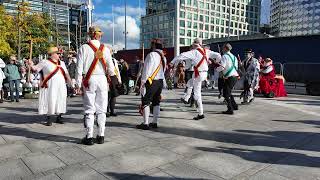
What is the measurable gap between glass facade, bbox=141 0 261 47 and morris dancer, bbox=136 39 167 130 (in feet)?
344

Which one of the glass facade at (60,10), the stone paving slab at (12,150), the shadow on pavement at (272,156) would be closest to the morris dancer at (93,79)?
the stone paving slab at (12,150)

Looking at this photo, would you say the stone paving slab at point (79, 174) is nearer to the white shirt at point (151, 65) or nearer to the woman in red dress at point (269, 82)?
the white shirt at point (151, 65)

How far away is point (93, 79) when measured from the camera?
20.5 ft

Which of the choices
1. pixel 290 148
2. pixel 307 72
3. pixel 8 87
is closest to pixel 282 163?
pixel 290 148

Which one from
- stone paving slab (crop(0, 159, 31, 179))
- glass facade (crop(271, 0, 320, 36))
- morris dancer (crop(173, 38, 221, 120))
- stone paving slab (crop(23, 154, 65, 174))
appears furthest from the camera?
glass facade (crop(271, 0, 320, 36))

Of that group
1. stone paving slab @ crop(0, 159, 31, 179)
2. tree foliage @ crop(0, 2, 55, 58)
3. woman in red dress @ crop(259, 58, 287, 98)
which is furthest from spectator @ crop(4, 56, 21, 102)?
tree foliage @ crop(0, 2, 55, 58)

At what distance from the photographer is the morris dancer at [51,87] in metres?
8.02

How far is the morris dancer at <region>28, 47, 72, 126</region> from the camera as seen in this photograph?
8023 mm

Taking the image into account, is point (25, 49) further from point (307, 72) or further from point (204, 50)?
point (204, 50)

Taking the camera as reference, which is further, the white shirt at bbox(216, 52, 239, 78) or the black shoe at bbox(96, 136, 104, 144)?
the white shirt at bbox(216, 52, 239, 78)

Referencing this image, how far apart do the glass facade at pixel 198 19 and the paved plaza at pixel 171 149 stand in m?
104

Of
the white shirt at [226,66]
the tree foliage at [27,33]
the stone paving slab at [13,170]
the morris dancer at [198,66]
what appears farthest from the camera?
the tree foliage at [27,33]

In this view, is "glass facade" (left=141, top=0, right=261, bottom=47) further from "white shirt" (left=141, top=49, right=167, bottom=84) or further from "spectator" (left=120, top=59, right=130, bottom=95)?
"white shirt" (left=141, top=49, right=167, bottom=84)

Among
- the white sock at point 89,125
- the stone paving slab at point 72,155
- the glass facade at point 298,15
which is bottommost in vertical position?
the stone paving slab at point 72,155
